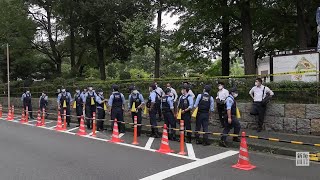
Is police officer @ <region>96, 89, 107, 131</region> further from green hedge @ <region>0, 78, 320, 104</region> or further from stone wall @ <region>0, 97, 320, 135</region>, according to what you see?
stone wall @ <region>0, 97, 320, 135</region>

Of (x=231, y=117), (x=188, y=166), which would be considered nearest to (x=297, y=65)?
(x=231, y=117)

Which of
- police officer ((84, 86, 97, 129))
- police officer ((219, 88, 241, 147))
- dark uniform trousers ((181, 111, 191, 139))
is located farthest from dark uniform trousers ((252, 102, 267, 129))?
police officer ((84, 86, 97, 129))

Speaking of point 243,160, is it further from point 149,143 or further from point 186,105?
point 149,143

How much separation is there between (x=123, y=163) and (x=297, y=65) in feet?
25.5

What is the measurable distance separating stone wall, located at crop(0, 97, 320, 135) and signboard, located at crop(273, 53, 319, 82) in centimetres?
132

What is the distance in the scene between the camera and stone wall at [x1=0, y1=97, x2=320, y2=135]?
475 inches

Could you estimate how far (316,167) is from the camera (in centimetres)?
851

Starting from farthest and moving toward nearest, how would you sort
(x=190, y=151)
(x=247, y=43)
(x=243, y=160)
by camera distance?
(x=247, y=43) → (x=190, y=151) → (x=243, y=160)

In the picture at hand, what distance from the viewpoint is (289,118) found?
41.7 feet

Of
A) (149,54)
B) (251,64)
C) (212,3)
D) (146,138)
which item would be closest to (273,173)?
→ (146,138)

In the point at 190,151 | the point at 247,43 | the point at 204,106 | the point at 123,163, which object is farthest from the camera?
the point at 247,43

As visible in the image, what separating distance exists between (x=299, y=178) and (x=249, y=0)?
11.1m

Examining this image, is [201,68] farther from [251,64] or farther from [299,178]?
[299,178]

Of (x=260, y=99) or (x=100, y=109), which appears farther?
(x=100, y=109)
